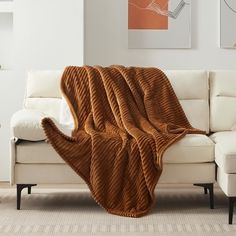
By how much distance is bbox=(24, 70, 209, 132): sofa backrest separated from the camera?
4.33m

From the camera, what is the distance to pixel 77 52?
4.98 m

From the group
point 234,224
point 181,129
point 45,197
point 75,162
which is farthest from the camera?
point 45,197

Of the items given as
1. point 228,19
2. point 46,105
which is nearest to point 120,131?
point 46,105

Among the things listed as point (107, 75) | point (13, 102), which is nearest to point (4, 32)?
point (13, 102)

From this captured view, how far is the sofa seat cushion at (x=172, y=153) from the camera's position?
370cm

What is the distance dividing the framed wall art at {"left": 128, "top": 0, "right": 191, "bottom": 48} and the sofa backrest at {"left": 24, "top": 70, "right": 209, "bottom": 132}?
874 mm

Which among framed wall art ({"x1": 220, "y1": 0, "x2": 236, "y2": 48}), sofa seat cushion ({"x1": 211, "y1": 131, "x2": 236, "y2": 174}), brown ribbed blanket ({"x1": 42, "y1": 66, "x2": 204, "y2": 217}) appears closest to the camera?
sofa seat cushion ({"x1": 211, "y1": 131, "x2": 236, "y2": 174})

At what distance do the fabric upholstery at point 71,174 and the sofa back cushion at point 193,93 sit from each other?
2.12 ft

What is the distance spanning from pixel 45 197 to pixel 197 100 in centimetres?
121

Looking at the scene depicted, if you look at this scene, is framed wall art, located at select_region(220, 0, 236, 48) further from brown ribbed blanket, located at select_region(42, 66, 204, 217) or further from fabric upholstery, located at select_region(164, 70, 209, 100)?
brown ribbed blanket, located at select_region(42, 66, 204, 217)

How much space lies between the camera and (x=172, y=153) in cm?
370

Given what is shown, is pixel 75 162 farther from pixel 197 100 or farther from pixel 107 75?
pixel 197 100

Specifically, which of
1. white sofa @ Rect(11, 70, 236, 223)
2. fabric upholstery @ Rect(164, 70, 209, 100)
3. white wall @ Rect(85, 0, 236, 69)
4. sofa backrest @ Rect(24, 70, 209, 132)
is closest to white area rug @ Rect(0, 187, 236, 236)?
white sofa @ Rect(11, 70, 236, 223)

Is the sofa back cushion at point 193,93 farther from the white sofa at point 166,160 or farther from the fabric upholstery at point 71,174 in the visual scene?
the fabric upholstery at point 71,174
